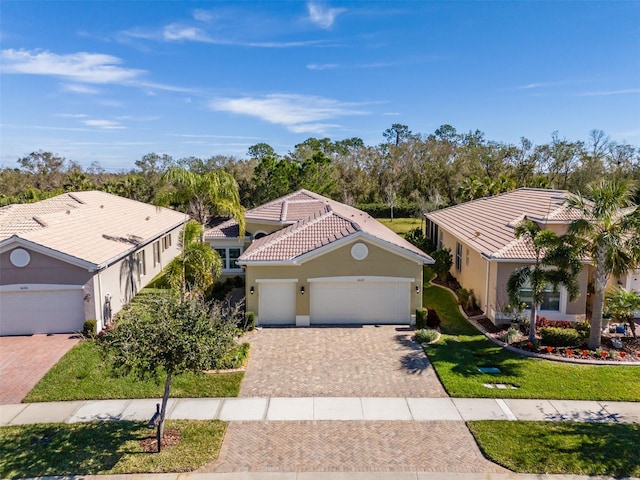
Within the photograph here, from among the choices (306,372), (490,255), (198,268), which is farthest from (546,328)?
(198,268)

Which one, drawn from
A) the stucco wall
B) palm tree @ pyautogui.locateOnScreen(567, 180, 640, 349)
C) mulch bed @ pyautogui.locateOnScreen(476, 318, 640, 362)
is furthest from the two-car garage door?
palm tree @ pyautogui.locateOnScreen(567, 180, 640, 349)

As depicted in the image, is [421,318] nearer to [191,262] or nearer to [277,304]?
[277,304]

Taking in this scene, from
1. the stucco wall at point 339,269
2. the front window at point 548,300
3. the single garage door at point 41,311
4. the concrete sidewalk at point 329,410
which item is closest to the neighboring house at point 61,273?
the single garage door at point 41,311

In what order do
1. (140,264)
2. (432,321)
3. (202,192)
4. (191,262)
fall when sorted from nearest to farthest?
(432,321)
(191,262)
(202,192)
(140,264)

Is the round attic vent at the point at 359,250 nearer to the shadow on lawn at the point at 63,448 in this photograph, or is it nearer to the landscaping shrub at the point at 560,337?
the landscaping shrub at the point at 560,337

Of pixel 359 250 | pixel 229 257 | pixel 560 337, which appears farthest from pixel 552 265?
pixel 229 257

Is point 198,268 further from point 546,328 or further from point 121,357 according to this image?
point 546,328
